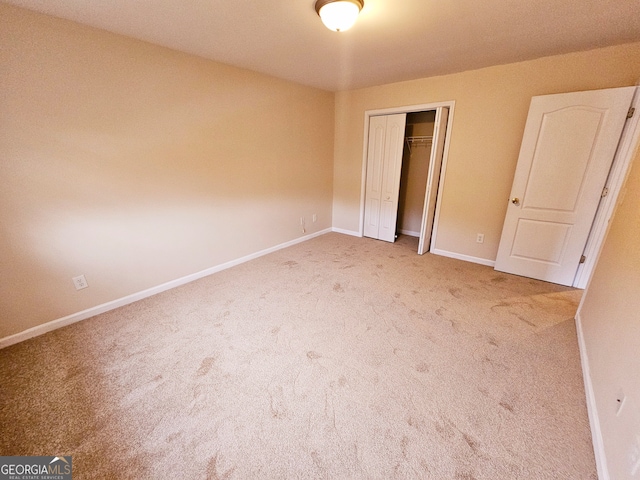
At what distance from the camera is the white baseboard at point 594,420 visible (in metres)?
1.13

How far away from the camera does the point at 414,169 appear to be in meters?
4.43

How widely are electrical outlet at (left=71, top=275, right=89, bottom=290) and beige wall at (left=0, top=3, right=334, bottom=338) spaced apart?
0.04 metres

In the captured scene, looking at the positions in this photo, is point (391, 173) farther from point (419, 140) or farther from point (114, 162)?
point (114, 162)

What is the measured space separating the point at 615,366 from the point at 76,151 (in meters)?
3.74

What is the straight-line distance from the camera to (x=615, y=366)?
1.29 m

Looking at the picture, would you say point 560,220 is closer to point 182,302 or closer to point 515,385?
point 515,385

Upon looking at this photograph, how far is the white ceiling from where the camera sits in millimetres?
1672

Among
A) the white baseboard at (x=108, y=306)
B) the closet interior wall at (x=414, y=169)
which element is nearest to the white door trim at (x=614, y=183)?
the closet interior wall at (x=414, y=169)

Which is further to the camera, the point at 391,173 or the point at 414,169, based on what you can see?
the point at 414,169

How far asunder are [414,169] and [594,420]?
3794 millimetres

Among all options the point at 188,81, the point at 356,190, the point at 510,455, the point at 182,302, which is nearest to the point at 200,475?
the point at 510,455

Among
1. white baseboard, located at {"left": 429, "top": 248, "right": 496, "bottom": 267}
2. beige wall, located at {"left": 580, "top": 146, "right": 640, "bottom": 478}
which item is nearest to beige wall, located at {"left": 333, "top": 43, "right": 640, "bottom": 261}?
white baseboard, located at {"left": 429, "top": 248, "right": 496, "bottom": 267}

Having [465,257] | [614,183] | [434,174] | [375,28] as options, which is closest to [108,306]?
[375,28]

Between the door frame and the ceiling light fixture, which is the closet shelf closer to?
the door frame
